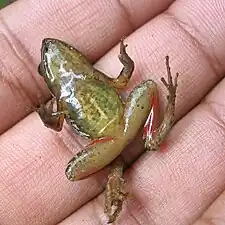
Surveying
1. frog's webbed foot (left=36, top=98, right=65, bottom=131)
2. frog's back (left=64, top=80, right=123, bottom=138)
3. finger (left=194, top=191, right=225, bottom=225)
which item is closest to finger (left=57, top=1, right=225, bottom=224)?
finger (left=194, top=191, right=225, bottom=225)

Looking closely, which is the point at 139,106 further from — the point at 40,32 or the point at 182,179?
the point at 40,32

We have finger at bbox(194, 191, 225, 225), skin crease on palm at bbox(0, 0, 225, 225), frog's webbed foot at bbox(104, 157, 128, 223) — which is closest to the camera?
finger at bbox(194, 191, 225, 225)

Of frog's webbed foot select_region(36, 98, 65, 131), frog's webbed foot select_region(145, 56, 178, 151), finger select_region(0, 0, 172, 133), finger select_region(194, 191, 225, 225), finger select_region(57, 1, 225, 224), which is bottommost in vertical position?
finger select_region(194, 191, 225, 225)

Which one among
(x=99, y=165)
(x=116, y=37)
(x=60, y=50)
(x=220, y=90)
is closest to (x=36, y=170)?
(x=99, y=165)

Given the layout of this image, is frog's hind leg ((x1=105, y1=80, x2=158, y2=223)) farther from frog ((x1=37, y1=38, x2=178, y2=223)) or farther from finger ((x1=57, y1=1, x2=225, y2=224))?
finger ((x1=57, y1=1, x2=225, y2=224))

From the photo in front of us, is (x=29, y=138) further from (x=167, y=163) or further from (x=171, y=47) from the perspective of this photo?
(x=171, y=47)

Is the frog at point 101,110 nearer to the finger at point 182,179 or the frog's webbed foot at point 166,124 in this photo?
the frog's webbed foot at point 166,124
